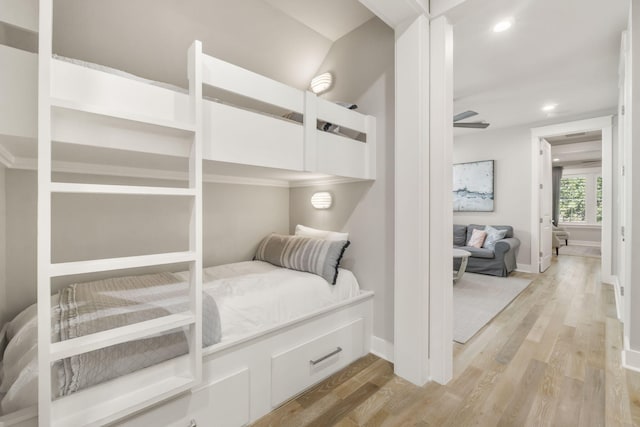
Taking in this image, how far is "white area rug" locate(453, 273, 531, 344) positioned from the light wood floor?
0.49ft

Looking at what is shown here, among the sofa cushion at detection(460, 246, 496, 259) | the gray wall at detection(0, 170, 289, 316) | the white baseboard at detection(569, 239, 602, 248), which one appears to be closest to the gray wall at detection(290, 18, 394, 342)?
the gray wall at detection(0, 170, 289, 316)

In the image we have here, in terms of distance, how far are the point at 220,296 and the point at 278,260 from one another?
2.53 feet

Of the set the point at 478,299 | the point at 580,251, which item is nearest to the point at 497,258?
the point at 478,299

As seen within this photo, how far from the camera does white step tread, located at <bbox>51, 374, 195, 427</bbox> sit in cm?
97

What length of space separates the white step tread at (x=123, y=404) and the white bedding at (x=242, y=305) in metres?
0.16

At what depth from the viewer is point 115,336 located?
3.36 feet

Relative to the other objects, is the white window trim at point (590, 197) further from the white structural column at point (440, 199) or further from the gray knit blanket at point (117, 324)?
the gray knit blanket at point (117, 324)

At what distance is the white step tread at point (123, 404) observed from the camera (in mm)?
974

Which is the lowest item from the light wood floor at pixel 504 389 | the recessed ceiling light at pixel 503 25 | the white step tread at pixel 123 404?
the light wood floor at pixel 504 389

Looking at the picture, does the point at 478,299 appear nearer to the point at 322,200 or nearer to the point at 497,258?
the point at 497,258

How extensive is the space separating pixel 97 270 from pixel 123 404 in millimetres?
517

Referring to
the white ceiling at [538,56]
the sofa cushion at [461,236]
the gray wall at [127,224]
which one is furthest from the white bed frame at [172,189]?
the sofa cushion at [461,236]

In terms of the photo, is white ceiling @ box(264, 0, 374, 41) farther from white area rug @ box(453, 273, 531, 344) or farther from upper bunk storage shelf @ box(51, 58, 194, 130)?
white area rug @ box(453, 273, 531, 344)

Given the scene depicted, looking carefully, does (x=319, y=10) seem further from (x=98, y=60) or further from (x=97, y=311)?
(x=97, y=311)
